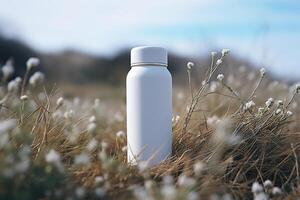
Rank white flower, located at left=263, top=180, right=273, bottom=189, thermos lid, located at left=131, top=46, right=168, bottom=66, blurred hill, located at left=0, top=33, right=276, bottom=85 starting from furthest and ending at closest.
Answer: blurred hill, located at left=0, top=33, right=276, bottom=85 < thermos lid, located at left=131, top=46, right=168, bottom=66 < white flower, located at left=263, top=180, right=273, bottom=189

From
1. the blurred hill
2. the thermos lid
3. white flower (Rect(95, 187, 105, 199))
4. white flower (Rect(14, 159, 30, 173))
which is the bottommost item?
the blurred hill

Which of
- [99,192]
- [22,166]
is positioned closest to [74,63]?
[99,192]

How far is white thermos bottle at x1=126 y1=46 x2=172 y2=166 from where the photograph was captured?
2.26 metres

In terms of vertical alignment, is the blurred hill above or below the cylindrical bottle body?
below

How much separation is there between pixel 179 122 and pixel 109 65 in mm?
16001

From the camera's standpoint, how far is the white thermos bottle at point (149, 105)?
2.26 metres

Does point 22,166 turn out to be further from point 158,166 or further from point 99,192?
point 158,166

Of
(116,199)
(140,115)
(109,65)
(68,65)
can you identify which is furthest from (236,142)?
(109,65)

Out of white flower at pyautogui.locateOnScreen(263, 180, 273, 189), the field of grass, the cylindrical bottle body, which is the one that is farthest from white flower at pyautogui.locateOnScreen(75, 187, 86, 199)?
white flower at pyautogui.locateOnScreen(263, 180, 273, 189)

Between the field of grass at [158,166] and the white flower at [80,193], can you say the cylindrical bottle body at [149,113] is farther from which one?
the white flower at [80,193]

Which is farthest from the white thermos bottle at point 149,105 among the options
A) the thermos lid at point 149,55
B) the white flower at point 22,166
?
the white flower at point 22,166

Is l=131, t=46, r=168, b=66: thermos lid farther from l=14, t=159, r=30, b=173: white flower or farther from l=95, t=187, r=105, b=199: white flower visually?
l=14, t=159, r=30, b=173: white flower

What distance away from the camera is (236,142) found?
7.43 ft

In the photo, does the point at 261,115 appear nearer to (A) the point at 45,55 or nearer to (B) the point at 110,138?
(B) the point at 110,138
